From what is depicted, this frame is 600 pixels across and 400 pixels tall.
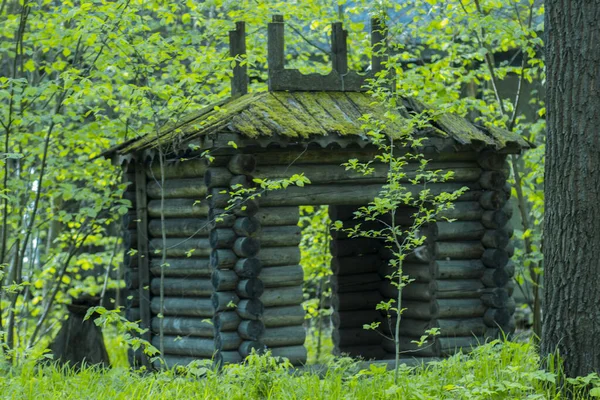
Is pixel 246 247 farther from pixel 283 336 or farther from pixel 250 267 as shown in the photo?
pixel 283 336

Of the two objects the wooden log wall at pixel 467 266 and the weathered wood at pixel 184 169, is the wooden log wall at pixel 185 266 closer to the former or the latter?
the weathered wood at pixel 184 169

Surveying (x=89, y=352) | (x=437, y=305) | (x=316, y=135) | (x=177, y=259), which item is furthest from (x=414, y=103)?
(x=89, y=352)

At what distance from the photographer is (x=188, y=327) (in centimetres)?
920

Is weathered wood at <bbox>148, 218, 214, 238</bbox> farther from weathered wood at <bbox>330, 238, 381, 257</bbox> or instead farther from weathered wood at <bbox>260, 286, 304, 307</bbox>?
weathered wood at <bbox>330, 238, 381, 257</bbox>

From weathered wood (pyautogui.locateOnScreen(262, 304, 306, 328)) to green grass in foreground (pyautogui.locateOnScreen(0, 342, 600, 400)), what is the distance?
1503 millimetres

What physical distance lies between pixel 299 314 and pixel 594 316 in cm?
333

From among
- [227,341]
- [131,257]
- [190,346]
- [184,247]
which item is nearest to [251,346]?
[227,341]

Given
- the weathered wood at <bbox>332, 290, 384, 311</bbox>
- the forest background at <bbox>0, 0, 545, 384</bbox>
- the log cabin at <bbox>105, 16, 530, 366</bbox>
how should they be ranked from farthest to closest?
the weathered wood at <bbox>332, 290, 384, 311</bbox> → the forest background at <bbox>0, 0, 545, 384</bbox> → the log cabin at <bbox>105, 16, 530, 366</bbox>

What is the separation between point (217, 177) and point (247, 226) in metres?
0.57

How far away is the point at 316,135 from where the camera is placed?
8.27 m

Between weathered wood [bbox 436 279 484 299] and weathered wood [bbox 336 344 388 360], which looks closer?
weathered wood [bbox 436 279 484 299]

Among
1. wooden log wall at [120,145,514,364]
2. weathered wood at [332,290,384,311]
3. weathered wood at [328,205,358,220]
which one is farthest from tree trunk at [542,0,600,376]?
weathered wood at [332,290,384,311]

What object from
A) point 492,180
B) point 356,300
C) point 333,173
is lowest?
point 356,300

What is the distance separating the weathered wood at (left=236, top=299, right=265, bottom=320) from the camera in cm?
819
